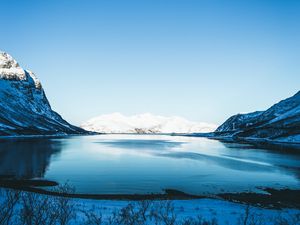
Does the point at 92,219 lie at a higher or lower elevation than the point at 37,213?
higher

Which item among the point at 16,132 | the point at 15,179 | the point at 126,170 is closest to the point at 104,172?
the point at 126,170

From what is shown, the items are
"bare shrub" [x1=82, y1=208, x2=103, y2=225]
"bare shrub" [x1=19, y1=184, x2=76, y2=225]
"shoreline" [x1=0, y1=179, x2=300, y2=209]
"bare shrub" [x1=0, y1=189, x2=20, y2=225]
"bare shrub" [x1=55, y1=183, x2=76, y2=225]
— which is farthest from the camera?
"shoreline" [x1=0, y1=179, x2=300, y2=209]

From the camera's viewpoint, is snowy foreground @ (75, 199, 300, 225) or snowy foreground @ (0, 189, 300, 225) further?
snowy foreground @ (75, 199, 300, 225)

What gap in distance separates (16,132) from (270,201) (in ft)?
591

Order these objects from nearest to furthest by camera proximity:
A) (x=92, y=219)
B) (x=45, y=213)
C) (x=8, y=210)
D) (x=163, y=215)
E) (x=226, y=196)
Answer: (x=8, y=210), (x=92, y=219), (x=45, y=213), (x=163, y=215), (x=226, y=196)

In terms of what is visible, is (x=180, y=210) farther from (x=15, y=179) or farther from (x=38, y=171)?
→ (x=38, y=171)

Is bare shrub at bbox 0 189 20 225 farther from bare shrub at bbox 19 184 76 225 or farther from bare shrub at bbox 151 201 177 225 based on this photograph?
bare shrub at bbox 151 201 177 225

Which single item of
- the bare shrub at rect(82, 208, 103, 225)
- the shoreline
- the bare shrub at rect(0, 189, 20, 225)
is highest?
the bare shrub at rect(0, 189, 20, 225)

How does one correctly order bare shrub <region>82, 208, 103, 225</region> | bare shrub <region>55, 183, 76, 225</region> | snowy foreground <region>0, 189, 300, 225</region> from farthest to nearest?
1. snowy foreground <region>0, 189, 300, 225</region>
2. bare shrub <region>82, 208, 103, 225</region>
3. bare shrub <region>55, 183, 76, 225</region>

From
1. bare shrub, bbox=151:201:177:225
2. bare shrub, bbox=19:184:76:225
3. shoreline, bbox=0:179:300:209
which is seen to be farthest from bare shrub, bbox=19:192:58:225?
shoreline, bbox=0:179:300:209

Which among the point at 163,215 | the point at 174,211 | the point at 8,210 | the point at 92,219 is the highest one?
the point at 8,210

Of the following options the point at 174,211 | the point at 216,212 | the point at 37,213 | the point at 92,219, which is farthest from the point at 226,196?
the point at 37,213

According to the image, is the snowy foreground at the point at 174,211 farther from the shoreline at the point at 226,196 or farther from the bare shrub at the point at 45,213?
the shoreline at the point at 226,196

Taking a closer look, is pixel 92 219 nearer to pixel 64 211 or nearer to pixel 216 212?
pixel 64 211
